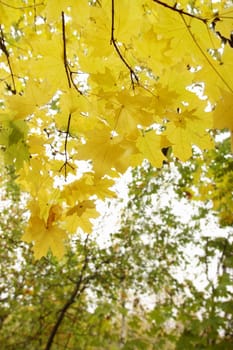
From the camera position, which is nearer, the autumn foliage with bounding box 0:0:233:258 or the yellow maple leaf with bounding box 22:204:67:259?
the autumn foliage with bounding box 0:0:233:258

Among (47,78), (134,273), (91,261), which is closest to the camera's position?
(47,78)

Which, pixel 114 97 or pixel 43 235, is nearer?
pixel 114 97

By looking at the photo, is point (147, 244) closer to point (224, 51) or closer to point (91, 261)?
point (91, 261)

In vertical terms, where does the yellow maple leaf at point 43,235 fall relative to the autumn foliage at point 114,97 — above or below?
below

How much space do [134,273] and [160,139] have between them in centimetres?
427

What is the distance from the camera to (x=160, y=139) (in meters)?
0.98

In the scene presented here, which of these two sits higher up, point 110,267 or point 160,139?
point 110,267

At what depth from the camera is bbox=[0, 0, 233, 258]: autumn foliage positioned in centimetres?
74

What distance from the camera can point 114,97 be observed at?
2.60ft

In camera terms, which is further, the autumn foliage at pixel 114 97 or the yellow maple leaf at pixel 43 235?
the yellow maple leaf at pixel 43 235

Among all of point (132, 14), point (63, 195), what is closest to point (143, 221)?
point (63, 195)

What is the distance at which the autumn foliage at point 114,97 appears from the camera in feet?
2.43

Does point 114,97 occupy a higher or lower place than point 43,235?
higher

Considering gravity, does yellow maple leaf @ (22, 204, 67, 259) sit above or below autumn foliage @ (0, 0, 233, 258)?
below
